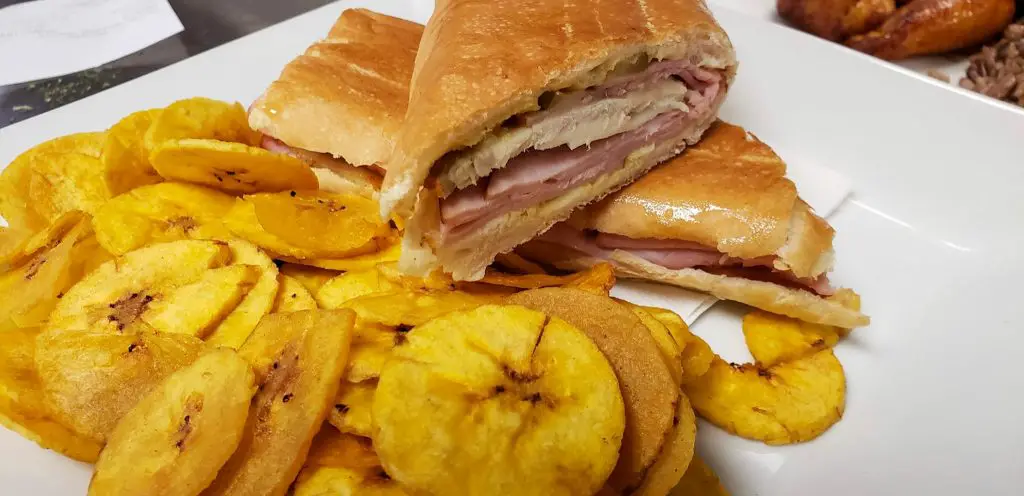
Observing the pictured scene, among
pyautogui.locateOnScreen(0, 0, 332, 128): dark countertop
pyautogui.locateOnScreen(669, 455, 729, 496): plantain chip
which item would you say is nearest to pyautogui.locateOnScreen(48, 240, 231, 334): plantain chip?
pyautogui.locateOnScreen(669, 455, 729, 496): plantain chip

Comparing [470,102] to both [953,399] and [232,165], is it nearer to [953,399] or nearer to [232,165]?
[232,165]

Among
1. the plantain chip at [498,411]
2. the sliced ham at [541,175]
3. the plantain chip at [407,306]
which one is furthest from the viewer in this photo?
the sliced ham at [541,175]

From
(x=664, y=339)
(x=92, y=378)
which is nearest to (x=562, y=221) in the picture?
(x=664, y=339)

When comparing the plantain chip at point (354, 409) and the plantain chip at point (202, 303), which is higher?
the plantain chip at point (202, 303)

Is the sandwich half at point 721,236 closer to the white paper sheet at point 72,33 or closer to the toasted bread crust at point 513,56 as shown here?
the toasted bread crust at point 513,56

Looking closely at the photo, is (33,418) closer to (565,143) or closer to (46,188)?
(46,188)

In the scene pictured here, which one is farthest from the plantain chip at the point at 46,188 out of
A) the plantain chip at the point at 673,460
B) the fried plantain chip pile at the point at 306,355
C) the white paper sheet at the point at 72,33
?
the plantain chip at the point at 673,460
